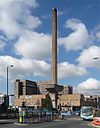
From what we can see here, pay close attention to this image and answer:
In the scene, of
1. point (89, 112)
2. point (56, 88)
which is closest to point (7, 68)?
point (89, 112)

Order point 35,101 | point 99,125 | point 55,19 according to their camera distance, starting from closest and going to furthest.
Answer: point 99,125 < point 55,19 < point 35,101

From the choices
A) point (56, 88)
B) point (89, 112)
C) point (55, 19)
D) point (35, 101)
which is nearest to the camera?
point (89, 112)

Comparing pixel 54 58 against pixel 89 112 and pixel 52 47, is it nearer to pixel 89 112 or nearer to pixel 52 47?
pixel 52 47

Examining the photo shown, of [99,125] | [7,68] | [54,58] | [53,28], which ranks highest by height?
[53,28]

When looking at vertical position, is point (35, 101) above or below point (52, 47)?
below

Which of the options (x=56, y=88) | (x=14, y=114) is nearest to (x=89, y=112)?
(x=14, y=114)

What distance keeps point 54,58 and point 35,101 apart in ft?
171

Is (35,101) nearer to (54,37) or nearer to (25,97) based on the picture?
(25,97)

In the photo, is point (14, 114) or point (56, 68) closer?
point (14, 114)

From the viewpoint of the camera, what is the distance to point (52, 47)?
489 ft

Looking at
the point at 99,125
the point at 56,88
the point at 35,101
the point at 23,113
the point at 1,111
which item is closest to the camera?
the point at 99,125

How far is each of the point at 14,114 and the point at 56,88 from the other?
94989mm

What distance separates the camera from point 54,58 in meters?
149

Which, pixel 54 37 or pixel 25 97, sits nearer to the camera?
pixel 54 37
